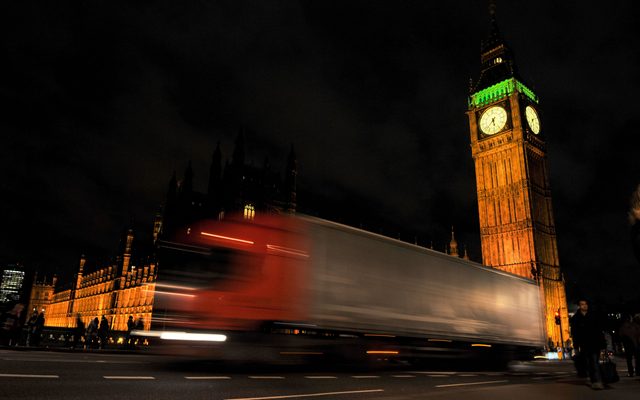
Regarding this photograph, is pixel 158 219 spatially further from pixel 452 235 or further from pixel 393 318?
pixel 393 318

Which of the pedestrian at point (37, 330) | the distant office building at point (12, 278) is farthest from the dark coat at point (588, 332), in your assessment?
the distant office building at point (12, 278)

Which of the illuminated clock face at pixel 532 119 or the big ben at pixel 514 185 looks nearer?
the big ben at pixel 514 185

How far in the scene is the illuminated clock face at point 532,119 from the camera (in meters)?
56.1

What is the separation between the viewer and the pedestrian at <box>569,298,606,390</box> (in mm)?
7387

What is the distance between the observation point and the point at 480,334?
1331cm

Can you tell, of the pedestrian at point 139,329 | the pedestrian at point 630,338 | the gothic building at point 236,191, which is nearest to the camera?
the pedestrian at point 139,329

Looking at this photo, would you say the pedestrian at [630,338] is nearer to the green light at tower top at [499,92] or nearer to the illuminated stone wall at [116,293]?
the green light at tower top at [499,92]

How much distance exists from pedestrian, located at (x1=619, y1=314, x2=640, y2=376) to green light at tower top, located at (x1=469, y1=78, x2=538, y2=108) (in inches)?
1988

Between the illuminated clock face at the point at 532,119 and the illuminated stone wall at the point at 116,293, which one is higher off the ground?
the illuminated clock face at the point at 532,119

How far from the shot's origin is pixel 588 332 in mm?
7734

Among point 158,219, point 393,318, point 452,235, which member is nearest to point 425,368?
point 393,318

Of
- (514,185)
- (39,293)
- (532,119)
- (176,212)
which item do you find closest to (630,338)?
(514,185)

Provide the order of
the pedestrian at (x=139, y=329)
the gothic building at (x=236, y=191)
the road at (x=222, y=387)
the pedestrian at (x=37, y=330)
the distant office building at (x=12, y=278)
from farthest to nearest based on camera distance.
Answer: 1. the distant office building at (x=12, y=278)
2. the gothic building at (x=236, y=191)
3. the pedestrian at (x=37, y=330)
4. the pedestrian at (x=139, y=329)
5. the road at (x=222, y=387)

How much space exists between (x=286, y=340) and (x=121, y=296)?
3033 inches
